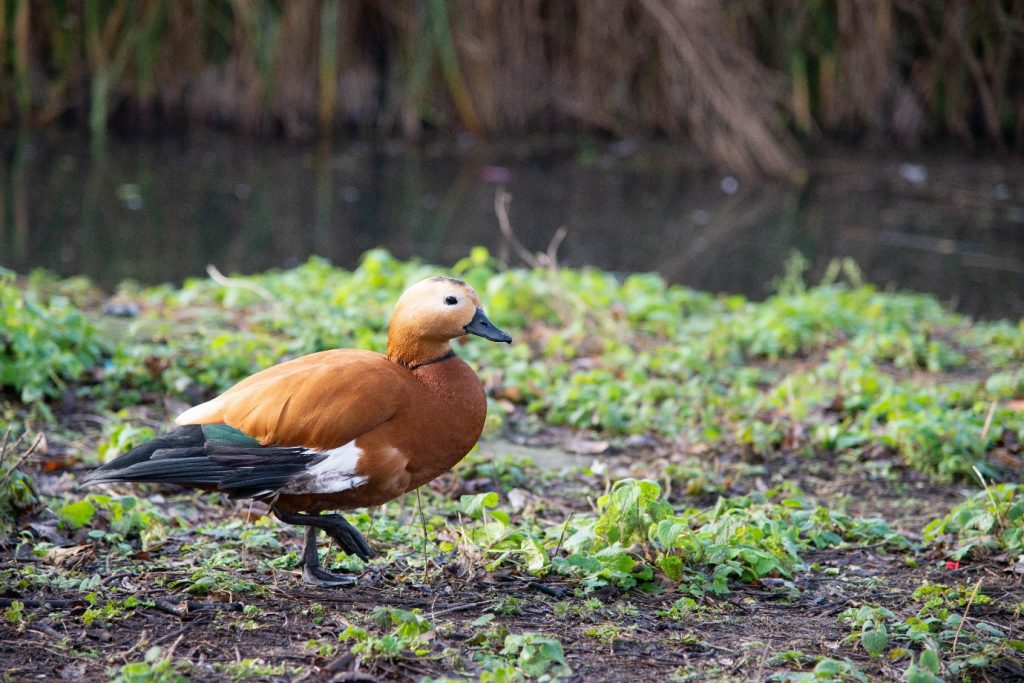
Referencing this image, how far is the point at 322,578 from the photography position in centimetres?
328

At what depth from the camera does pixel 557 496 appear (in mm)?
4242

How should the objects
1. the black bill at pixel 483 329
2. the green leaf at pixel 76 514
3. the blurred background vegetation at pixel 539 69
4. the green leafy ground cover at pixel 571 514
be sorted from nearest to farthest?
1. the green leafy ground cover at pixel 571 514
2. the black bill at pixel 483 329
3. the green leaf at pixel 76 514
4. the blurred background vegetation at pixel 539 69

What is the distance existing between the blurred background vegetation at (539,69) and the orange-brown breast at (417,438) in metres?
8.04

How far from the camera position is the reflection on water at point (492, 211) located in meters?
8.62

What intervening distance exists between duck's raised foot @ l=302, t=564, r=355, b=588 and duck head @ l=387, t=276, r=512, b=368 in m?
0.63

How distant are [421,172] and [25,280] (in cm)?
495

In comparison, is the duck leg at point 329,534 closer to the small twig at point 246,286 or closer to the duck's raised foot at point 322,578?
the duck's raised foot at point 322,578

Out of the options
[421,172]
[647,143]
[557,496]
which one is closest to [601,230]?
[421,172]

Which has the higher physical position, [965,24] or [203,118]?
[965,24]

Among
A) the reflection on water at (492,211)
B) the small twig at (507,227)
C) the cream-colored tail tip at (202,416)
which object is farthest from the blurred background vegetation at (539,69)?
the cream-colored tail tip at (202,416)

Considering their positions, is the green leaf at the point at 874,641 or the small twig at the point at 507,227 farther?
the small twig at the point at 507,227

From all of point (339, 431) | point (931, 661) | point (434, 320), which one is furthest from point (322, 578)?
point (931, 661)

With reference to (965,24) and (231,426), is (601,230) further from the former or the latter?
(231,426)

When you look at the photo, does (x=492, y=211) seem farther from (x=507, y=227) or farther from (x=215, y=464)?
(x=215, y=464)
